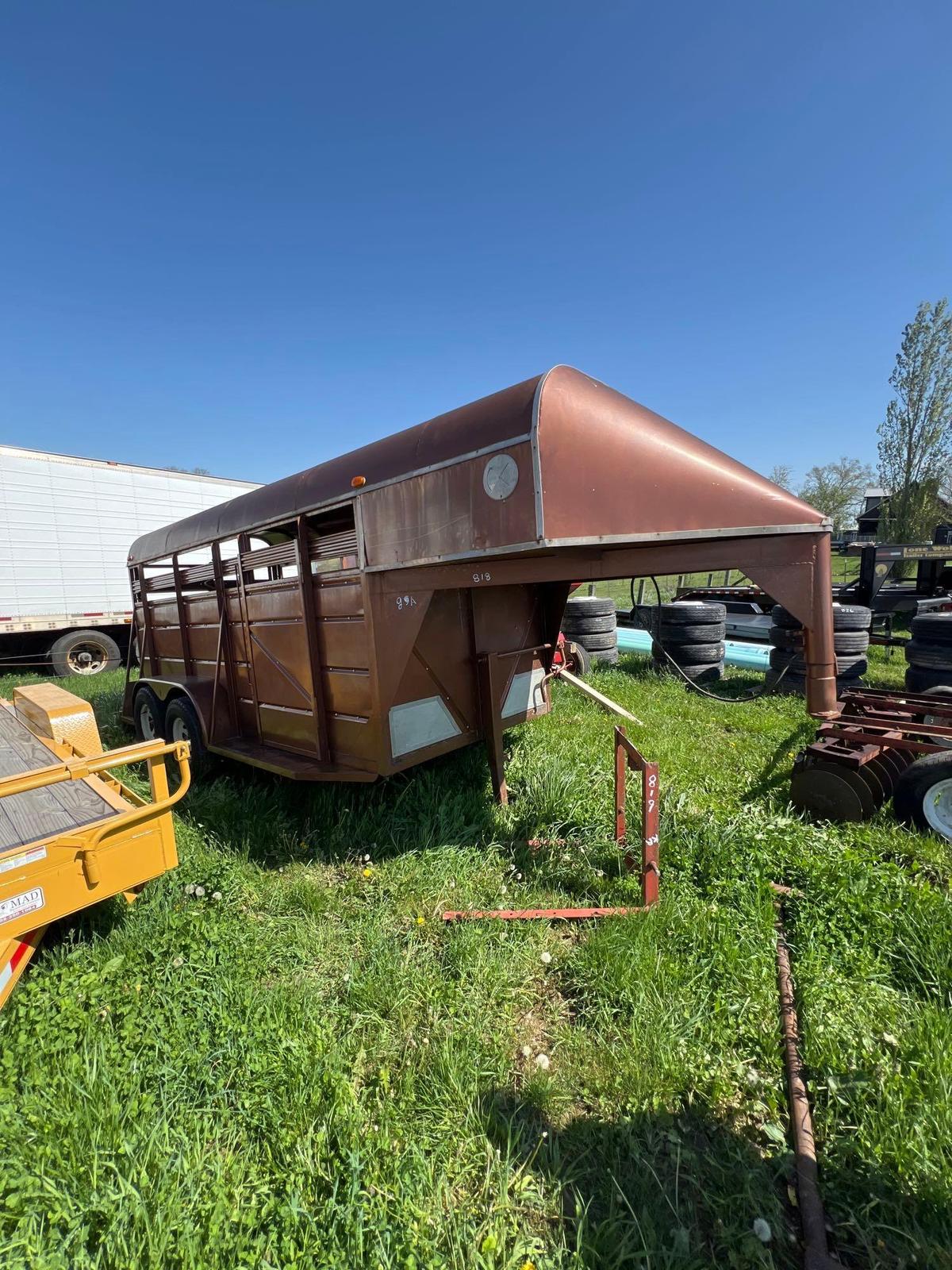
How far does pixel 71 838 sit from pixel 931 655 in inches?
307

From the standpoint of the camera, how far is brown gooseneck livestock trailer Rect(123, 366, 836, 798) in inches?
111

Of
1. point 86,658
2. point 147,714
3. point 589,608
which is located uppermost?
point 589,608

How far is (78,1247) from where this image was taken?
1.69 metres

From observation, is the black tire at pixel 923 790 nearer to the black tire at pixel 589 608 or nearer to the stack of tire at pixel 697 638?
the stack of tire at pixel 697 638

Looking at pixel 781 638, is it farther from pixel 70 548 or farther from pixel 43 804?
pixel 70 548

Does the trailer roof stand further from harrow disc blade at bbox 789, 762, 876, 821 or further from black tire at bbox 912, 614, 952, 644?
black tire at bbox 912, 614, 952, 644

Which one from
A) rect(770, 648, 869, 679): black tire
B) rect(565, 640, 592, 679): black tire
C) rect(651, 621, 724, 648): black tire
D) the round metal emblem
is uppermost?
the round metal emblem

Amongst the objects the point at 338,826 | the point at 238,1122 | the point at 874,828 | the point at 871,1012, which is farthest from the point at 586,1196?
the point at 874,828

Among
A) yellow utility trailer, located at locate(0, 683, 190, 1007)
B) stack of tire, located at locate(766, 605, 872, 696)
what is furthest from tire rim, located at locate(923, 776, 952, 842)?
yellow utility trailer, located at locate(0, 683, 190, 1007)

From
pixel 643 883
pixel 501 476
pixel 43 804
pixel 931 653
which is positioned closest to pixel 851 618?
pixel 931 653

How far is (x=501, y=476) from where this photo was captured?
2893 millimetres

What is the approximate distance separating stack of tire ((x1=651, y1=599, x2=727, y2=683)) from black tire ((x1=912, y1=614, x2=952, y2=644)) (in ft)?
8.06

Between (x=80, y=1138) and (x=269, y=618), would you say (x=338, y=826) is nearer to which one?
(x=269, y=618)

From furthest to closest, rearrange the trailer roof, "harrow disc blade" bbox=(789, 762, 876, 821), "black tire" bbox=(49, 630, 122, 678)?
"black tire" bbox=(49, 630, 122, 678)
"harrow disc blade" bbox=(789, 762, 876, 821)
the trailer roof
